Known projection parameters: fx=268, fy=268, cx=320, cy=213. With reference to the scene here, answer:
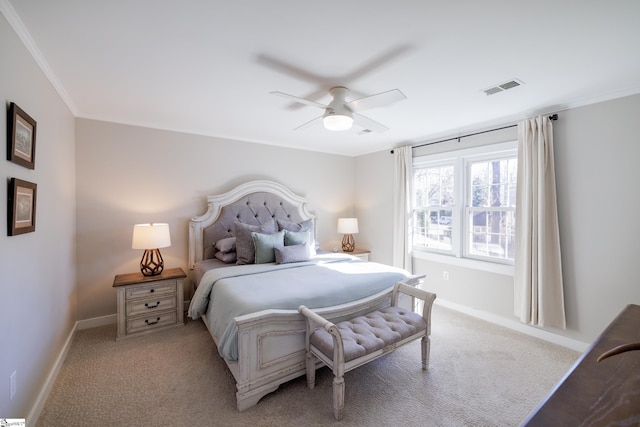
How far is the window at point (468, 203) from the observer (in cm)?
331

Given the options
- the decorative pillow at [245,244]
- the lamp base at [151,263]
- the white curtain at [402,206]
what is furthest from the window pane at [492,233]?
the lamp base at [151,263]

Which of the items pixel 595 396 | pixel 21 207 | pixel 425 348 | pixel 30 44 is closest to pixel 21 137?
pixel 21 207

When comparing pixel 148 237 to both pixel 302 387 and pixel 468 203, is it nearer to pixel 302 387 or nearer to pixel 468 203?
pixel 302 387

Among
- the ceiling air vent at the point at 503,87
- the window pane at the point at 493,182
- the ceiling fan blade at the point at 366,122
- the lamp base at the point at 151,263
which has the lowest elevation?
the lamp base at the point at 151,263

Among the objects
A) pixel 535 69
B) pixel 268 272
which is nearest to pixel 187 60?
pixel 268 272

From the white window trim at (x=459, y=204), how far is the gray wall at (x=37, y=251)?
4185 millimetres

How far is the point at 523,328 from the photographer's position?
3057 millimetres

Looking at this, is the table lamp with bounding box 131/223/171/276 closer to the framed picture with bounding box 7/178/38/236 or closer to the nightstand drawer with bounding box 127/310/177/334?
the nightstand drawer with bounding box 127/310/177/334

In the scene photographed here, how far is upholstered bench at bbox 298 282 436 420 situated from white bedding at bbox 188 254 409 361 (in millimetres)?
200

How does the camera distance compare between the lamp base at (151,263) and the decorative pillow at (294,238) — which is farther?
the decorative pillow at (294,238)

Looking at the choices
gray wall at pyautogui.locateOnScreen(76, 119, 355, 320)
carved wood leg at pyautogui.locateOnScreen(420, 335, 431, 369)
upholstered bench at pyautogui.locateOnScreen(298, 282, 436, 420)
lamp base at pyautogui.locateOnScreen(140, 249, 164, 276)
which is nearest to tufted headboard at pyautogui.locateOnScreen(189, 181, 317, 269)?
gray wall at pyautogui.locateOnScreen(76, 119, 355, 320)

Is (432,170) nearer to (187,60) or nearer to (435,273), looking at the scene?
(435,273)

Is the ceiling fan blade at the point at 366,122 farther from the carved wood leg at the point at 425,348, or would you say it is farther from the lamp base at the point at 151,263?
the lamp base at the point at 151,263

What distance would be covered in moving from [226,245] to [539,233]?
354 cm
